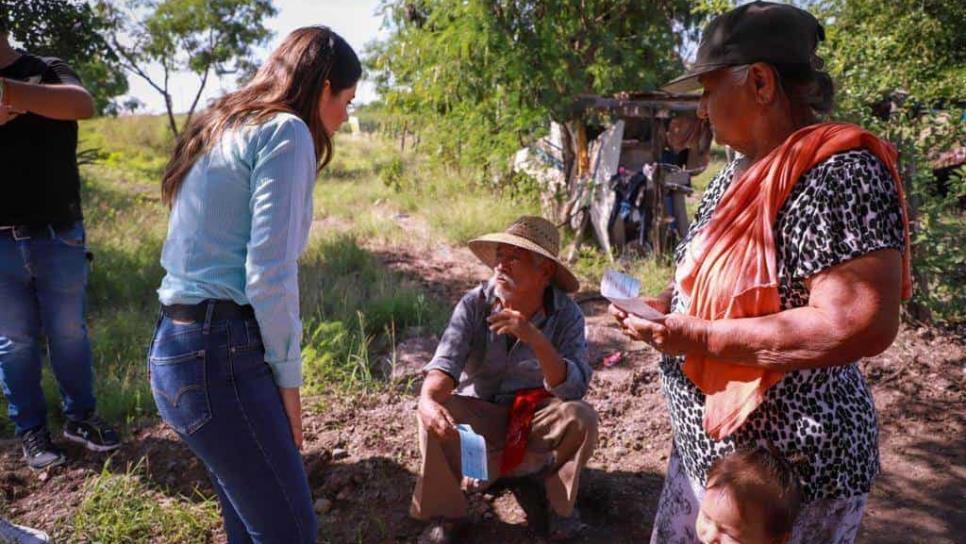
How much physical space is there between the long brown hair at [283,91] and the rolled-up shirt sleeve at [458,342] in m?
1.18

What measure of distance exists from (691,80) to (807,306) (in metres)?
0.60

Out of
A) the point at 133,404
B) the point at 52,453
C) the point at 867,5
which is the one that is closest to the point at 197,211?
the point at 52,453

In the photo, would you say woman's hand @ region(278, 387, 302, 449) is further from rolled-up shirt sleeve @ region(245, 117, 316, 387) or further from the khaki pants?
the khaki pants

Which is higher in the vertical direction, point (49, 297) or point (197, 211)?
point (197, 211)

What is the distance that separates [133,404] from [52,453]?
0.61 metres

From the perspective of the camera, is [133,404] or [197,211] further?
[133,404]

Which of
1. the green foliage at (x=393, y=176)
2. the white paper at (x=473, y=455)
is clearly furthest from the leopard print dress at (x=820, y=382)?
the green foliage at (x=393, y=176)

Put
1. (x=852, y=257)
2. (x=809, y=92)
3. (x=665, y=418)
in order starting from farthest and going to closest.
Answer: (x=665, y=418) → (x=809, y=92) → (x=852, y=257)

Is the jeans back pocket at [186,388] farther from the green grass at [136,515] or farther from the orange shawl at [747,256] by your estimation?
the green grass at [136,515]

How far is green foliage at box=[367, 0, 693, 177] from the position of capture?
7312 millimetres

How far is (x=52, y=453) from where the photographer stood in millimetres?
3373

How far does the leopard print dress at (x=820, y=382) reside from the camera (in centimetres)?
136

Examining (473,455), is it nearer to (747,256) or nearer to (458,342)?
(458,342)

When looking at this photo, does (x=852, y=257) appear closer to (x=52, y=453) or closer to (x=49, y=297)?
(x=49, y=297)
